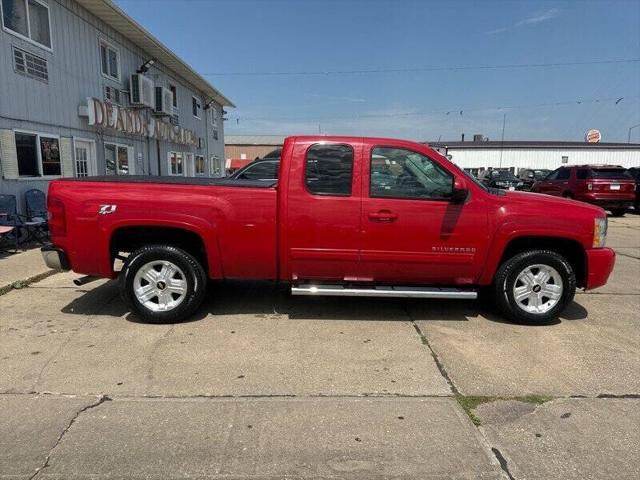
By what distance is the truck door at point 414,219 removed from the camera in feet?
15.4

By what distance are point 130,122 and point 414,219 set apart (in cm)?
1279

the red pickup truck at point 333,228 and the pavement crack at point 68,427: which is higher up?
the red pickup truck at point 333,228

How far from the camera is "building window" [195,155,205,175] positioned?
25.2 meters

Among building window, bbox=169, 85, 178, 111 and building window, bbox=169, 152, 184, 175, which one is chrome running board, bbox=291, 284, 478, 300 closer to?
building window, bbox=169, 152, 184, 175

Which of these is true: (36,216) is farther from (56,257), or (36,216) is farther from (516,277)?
(516,277)

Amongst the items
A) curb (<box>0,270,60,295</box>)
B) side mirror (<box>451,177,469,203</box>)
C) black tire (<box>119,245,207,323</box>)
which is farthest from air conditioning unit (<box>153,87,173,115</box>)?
side mirror (<box>451,177,469,203</box>)

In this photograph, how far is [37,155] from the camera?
34.8 ft

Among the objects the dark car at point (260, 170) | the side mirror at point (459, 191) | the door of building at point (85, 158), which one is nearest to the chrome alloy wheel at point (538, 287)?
the side mirror at point (459, 191)

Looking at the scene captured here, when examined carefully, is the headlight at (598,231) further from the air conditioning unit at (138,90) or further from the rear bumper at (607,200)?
the air conditioning unit at (138,90)

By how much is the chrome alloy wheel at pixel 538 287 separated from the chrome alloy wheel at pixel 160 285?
11.6 feet

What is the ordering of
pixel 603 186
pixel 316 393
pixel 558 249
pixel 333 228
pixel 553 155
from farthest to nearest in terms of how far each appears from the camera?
pixel 553 155
pixel 603 186
pixel 558 249
pixel 333 228
pixel 316 393

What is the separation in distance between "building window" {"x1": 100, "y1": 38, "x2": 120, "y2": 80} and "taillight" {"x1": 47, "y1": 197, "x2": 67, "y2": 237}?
10.8 metres

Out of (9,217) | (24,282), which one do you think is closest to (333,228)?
(24,282)

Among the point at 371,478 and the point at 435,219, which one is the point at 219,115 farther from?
the point at 371,478
